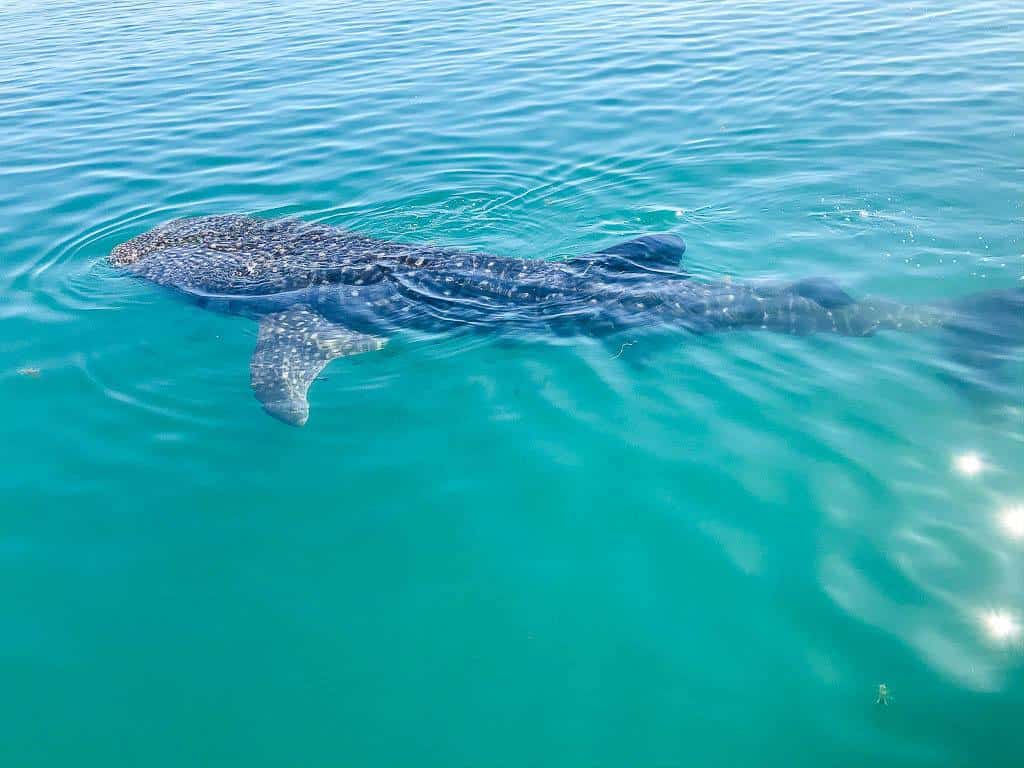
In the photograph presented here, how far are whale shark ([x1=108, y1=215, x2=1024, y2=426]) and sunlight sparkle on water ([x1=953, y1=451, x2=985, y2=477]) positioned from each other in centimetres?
187

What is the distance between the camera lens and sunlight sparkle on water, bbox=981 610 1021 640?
22.2 ft

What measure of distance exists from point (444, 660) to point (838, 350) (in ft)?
22.5

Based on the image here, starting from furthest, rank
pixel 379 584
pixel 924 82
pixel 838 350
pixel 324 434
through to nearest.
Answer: pixel 924 82 < pixel 838 350 < pixel 324 434 < pixel 379 584

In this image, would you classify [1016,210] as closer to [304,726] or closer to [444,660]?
[444,660]

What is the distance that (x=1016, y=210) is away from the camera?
1366cm

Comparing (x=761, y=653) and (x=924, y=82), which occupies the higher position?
(x=924, y=82)

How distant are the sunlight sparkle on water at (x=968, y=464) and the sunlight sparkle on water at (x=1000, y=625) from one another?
188cm

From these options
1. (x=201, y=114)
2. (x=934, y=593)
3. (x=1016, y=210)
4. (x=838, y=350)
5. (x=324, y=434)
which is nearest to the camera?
(x=934, y=593)

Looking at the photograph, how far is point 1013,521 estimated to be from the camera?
306 inches

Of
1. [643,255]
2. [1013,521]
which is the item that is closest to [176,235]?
[643,255]

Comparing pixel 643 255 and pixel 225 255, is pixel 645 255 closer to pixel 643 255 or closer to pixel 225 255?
pixel 643 255

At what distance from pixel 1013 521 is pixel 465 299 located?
7701mm

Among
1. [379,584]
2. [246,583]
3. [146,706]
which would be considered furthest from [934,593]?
[146,706]

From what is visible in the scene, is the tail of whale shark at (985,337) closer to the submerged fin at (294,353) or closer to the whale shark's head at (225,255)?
the submerged fin at (294,353)
